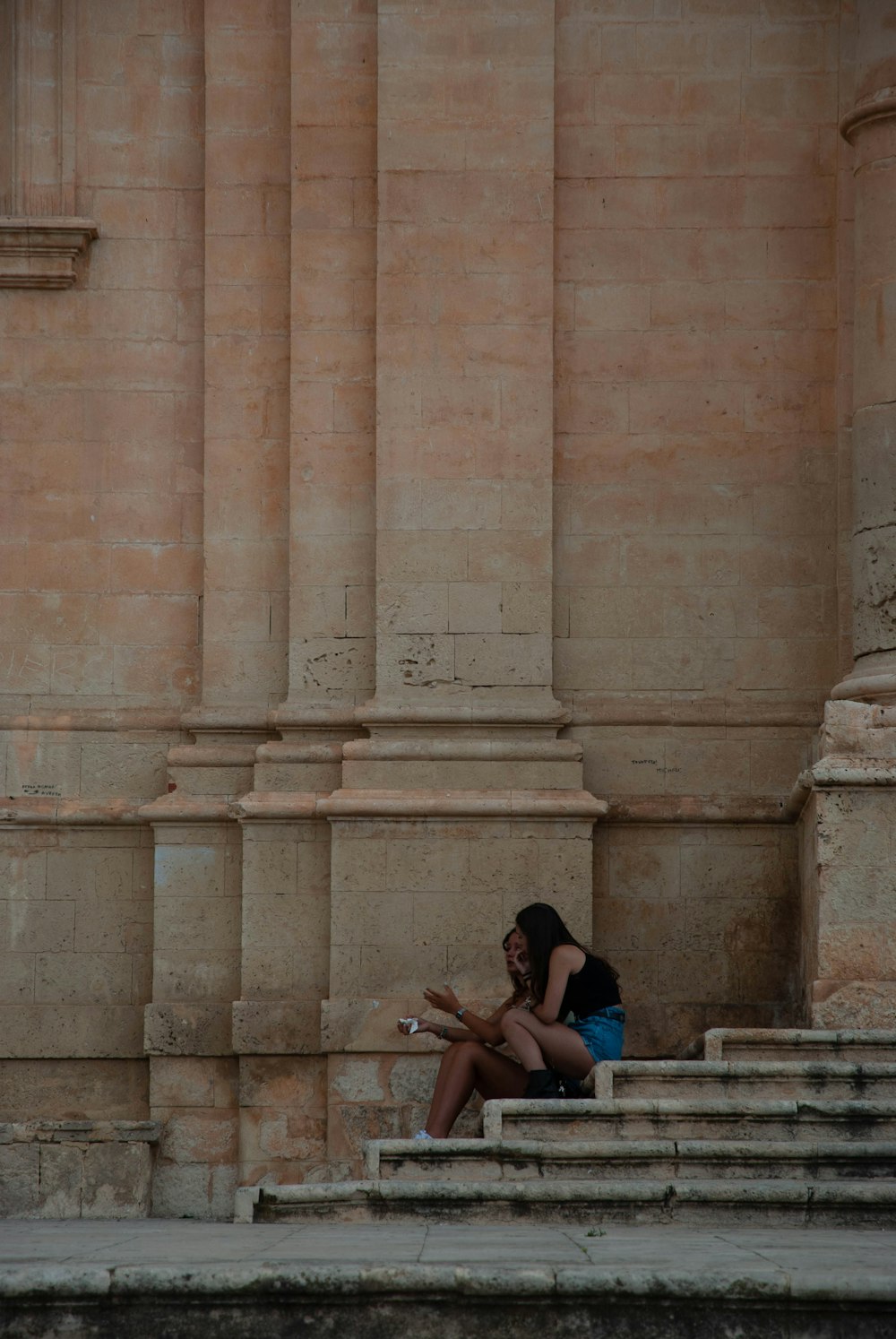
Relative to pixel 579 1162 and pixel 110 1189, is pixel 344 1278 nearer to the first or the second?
pixel 579 1162

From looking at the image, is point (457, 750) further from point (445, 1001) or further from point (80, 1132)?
point (80, 1132)

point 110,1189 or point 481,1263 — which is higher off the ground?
point 481,1263

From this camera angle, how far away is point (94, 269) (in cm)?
1399

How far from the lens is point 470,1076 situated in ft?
36.7

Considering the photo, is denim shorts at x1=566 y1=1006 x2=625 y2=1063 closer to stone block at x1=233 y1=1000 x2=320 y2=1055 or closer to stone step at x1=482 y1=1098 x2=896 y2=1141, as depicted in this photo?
stone step at x1=482 y1=1098 x2=896 y2=1141

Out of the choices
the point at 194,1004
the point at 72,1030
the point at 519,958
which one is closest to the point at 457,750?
the point at 519,958

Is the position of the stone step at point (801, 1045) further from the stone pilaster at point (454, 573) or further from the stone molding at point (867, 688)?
the stone molding at point (867, 688)

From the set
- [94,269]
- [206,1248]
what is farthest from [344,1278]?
[94,269]

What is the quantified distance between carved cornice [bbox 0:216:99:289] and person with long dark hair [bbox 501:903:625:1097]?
5.50 meters

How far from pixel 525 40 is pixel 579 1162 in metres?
7.42

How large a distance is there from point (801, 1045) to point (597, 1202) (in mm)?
2279

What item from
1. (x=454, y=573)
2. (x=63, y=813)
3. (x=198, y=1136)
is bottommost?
(x=198, y=1136)

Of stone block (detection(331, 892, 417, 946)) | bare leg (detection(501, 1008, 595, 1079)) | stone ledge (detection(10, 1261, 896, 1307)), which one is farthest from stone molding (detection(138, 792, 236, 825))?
stone ledge (detection(10, 1261, 896, 1307))

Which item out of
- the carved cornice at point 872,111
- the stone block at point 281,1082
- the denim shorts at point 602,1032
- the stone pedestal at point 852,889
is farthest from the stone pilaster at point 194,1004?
the carved cornice at point 872,111
